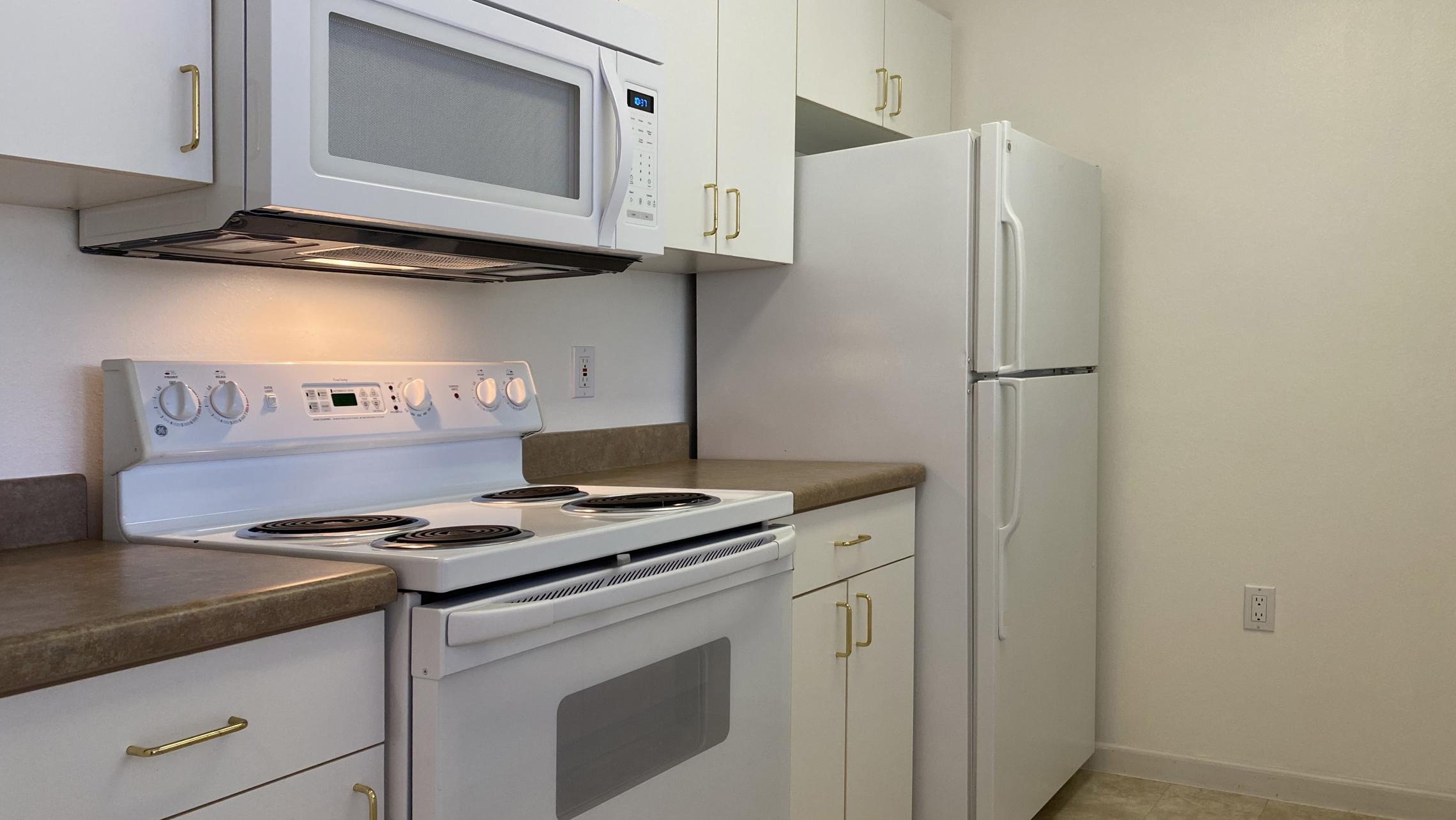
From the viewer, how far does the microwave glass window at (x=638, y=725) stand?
136cm

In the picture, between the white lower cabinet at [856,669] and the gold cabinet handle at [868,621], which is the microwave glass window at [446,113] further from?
the gold cabinet handle at [868,621]

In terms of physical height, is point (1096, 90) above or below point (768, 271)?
above

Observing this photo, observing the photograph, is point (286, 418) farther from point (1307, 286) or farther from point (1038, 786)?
point (1307, 286)

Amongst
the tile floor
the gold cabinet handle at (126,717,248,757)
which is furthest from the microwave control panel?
the tile floor

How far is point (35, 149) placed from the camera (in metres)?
1.16

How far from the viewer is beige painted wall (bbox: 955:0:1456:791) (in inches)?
106

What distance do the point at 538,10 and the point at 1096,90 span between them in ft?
6.35

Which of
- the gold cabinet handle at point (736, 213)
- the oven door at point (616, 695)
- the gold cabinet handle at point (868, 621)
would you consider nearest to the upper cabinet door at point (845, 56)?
the gold cabinet handle at point (736, 213)

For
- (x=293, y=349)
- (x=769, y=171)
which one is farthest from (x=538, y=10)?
(x=769, y=171)

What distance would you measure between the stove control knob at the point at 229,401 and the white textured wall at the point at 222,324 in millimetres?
121

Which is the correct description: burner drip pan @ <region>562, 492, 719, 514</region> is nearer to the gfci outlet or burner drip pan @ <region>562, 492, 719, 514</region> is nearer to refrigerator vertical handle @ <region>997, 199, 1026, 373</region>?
refrigerator vertical handle @ <region>997, 199, 1026, 373</region>

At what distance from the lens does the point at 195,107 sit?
1.30 m

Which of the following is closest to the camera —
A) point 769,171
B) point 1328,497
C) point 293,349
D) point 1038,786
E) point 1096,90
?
point 293,349

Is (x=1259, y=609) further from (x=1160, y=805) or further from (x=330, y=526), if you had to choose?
(x=330, y=526)
